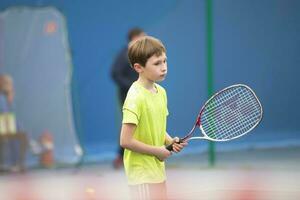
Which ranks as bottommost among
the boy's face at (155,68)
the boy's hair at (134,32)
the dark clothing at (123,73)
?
the dark clothing at (123,73)

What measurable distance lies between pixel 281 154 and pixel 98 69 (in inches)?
96.4

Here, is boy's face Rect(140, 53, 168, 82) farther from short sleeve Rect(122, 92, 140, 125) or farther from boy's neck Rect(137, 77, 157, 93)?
short sleeve Rect(122, 92, 140, 125)

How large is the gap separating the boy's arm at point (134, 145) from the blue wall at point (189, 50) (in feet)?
18.4

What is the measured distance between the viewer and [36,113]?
35.0 ft

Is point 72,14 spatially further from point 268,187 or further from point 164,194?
point 164,194

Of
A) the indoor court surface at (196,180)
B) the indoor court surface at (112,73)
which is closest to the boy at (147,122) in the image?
the indoor court surface at (196,180)

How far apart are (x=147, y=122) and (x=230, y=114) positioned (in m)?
0.75

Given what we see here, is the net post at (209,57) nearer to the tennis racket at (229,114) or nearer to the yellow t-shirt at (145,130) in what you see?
the tennis racket at (229,114)

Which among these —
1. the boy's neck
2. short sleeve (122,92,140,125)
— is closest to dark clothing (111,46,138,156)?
the boy's neck

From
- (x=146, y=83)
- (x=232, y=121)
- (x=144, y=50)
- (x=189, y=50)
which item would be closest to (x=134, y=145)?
(x=146, y=83)

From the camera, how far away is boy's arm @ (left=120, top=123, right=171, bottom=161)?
4879 millimetres

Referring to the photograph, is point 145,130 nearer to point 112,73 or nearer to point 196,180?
point 196,180

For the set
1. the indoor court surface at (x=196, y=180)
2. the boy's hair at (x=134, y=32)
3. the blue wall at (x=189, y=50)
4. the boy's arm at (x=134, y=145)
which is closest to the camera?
the boy's arm at (x=134, y=145)

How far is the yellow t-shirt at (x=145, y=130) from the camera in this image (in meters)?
4.95
